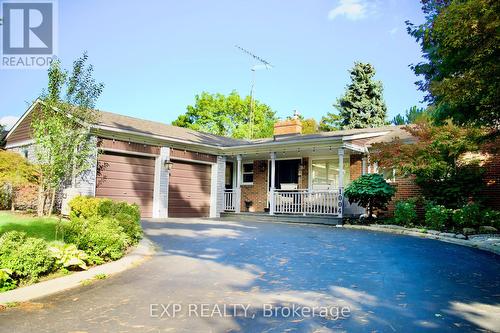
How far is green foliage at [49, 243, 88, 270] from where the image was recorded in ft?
18.2

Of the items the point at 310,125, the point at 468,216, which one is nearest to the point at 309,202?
the point at 468,216

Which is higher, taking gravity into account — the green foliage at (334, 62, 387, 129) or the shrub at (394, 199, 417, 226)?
the green foliage at (334, 62, 387, 129)

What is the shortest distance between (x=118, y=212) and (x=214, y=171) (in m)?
9.37

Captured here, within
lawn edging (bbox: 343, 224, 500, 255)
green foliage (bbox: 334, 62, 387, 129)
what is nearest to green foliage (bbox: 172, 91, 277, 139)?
green foliage (bbox: 334, 62, 387, 129)

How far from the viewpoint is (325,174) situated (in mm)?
17672

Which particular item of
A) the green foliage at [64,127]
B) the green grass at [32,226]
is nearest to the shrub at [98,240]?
the green grass at [32,226]

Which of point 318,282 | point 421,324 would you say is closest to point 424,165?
point 318,282

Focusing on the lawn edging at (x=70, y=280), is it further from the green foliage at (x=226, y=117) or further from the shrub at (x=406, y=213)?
the green foliage at (x=226, y=117)

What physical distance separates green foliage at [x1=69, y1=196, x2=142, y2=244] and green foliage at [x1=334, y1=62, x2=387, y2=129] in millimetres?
26949

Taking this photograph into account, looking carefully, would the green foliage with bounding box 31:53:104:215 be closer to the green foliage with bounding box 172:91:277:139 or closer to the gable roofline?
the gable roofline

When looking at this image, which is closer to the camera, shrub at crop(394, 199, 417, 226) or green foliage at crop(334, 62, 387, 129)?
shrub at crop(394, 199, 417, 226)

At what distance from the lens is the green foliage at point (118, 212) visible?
7868mm

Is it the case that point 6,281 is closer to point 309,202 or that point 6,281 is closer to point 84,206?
point 84,206

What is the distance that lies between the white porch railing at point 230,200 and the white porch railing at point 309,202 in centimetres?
203
